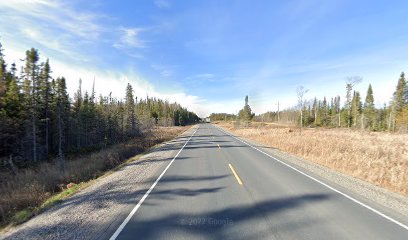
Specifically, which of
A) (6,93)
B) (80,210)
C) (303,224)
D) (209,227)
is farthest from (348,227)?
(6,93)

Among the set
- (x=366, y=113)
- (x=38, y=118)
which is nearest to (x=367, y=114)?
(x=366, y=113)

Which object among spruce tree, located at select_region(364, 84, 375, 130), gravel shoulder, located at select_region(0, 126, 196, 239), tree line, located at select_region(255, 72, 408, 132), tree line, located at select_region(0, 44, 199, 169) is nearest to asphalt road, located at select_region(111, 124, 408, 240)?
gravel shoulder, located at select_region(0, 126, 196, 239)

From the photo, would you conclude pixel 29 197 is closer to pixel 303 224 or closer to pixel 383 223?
pixel 303 224

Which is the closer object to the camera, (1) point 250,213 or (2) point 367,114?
(1) point 250,213

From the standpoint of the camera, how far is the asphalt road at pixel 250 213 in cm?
495

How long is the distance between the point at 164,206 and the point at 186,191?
1.56 m

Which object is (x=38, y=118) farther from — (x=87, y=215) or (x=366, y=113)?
(x=366, y=113)

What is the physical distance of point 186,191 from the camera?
8.09 metres

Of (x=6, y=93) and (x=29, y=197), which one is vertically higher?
(x=6, y=93)

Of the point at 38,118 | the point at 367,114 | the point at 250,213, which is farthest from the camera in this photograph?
the point at 367,114

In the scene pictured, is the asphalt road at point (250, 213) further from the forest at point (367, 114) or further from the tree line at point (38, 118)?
the forest at point (367, 114)

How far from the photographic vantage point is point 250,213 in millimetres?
6051

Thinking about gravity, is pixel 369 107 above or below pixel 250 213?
above

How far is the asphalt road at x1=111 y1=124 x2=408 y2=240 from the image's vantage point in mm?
4953
